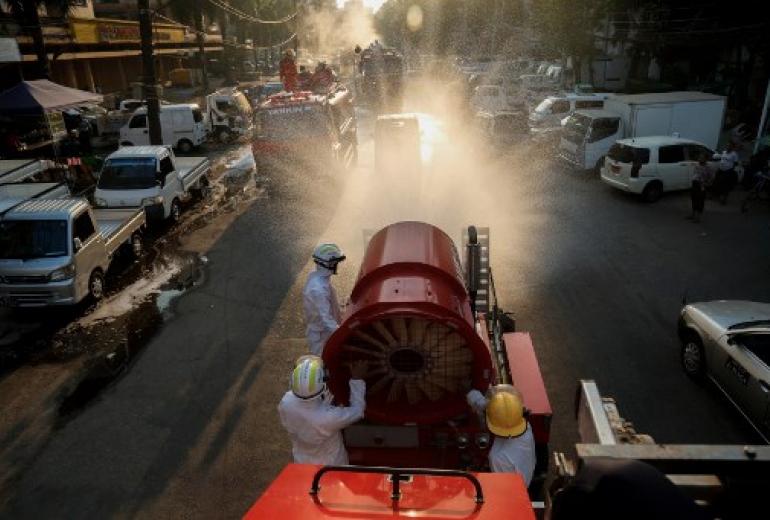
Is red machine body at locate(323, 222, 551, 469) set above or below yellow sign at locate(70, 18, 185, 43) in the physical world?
below

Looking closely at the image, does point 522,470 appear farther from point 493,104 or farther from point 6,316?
point 493,104

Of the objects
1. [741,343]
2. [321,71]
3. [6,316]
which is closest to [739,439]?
[741,343]

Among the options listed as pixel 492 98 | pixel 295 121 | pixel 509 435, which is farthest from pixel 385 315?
pixel 492 98

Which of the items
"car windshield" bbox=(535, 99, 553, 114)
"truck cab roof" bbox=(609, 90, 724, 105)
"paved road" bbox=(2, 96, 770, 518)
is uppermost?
"truck cab roof" bbox=(609, 90, 724, 105)

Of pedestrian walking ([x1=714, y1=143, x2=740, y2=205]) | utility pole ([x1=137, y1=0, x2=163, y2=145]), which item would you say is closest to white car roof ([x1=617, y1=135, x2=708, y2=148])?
pedestrian walking ([x1=714, y1=143, x2=740, y2=205])

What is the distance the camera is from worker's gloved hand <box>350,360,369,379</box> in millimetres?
4816

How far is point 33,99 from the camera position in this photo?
1841cm

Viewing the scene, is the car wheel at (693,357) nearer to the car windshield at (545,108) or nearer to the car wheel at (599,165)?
the car wheel at (599,165)

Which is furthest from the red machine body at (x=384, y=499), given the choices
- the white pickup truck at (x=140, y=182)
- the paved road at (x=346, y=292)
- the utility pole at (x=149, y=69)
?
the utility pole at (x=149, y=69)

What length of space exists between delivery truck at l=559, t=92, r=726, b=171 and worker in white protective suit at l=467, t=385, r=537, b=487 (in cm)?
1605

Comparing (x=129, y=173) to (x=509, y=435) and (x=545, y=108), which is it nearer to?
(x=509, y=435)

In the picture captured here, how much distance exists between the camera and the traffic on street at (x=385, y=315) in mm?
4371

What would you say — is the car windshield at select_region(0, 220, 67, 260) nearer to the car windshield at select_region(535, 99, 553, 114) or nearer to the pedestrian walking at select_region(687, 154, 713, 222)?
the pedestrian walking at select_region(687, 154, 713, 222)

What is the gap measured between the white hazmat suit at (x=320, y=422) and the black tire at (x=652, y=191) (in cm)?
1406
